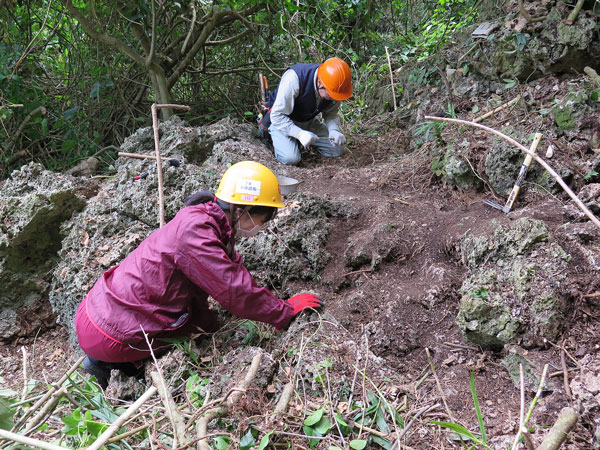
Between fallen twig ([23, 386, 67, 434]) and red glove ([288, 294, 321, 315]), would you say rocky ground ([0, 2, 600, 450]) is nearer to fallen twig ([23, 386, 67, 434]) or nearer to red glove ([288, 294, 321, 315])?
red glove ([288, 294, 321, 315])

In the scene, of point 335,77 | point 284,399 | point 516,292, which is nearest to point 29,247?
point 284,399

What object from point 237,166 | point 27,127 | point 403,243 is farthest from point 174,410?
point 27,127

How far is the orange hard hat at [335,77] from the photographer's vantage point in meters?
4.62

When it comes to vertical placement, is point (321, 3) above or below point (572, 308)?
above

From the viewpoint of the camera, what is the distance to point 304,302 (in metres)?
2.58

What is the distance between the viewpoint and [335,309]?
2.63 meters

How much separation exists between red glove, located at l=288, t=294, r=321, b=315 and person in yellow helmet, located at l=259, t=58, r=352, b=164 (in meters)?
2.43

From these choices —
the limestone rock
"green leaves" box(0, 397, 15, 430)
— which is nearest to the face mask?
"green leaves" box(0, 397, 15, 430)

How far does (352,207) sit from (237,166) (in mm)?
1198

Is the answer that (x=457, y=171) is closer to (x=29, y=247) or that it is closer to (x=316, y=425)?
(x=316, y=425)

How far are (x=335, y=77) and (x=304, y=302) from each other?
2.87 m

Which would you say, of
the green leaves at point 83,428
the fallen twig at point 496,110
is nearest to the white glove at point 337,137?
the fallen twig at point 496,110

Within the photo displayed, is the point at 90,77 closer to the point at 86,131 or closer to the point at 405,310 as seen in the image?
the point at 86,131

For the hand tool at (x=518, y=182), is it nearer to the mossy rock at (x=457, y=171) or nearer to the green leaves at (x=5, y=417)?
the mossy rock at (x=457, y=171)
